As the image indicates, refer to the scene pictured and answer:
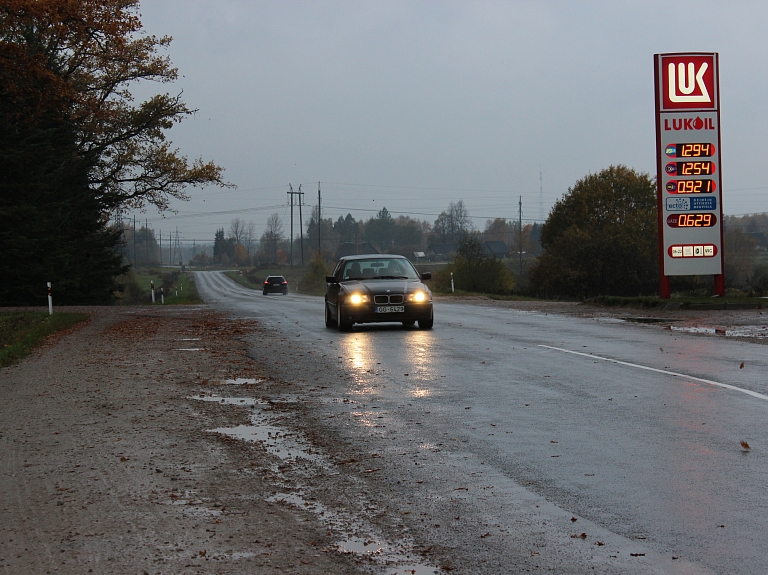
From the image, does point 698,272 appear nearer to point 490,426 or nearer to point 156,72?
point 490,426

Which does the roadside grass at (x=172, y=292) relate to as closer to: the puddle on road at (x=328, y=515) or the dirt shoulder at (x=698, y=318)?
the dirt shoulder at (x=698, y=318)

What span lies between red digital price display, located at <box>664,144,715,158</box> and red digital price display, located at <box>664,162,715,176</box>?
24cm

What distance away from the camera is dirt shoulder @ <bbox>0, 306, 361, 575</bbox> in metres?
4.38

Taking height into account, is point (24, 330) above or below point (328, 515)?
above

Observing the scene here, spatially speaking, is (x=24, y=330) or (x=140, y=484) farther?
(x=24, y=330)

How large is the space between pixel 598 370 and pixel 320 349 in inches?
206

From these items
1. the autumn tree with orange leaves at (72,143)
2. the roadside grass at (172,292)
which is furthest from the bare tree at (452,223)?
the autumn tree with orange leaves at (72,143)

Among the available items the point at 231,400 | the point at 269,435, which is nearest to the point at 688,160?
the point at 231,400

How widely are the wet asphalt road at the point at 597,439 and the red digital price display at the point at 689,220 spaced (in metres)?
11.9

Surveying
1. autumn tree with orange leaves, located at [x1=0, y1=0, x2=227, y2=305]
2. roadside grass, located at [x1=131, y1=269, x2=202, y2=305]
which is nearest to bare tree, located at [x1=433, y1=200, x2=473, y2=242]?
roadside grass, located at [x1=131, y1=269, x2=202, y2=305]

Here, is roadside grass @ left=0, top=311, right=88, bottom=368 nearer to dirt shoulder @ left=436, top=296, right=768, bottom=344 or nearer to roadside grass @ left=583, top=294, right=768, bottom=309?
dirt shoulder @ left=436, top=296, right=768, bottom=344

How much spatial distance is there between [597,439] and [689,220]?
2074cm

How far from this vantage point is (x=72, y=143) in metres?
43.3

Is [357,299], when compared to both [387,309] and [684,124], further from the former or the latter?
[684,124]
